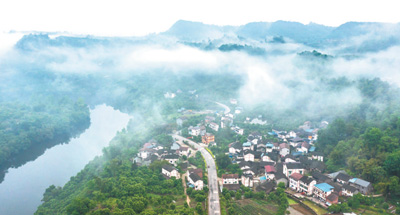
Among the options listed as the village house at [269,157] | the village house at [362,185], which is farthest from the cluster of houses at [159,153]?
the village house at [362,185]

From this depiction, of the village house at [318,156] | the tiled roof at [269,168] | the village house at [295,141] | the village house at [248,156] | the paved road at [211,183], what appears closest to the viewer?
the paved road at [211,183]

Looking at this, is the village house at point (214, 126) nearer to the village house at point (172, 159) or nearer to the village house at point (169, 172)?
the village house at point (172, 159)

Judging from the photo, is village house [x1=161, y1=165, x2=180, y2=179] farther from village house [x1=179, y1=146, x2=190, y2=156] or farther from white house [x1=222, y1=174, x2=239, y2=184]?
village house [x1=179, y1=146, x2=190, y2=156]

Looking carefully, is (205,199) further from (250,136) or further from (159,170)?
(250,136)

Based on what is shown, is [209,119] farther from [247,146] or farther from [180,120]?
[247,146]

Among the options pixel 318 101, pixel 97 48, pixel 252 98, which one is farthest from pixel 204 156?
pixel 97 48

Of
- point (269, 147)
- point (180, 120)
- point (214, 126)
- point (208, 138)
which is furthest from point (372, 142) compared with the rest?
point (180, 120)
